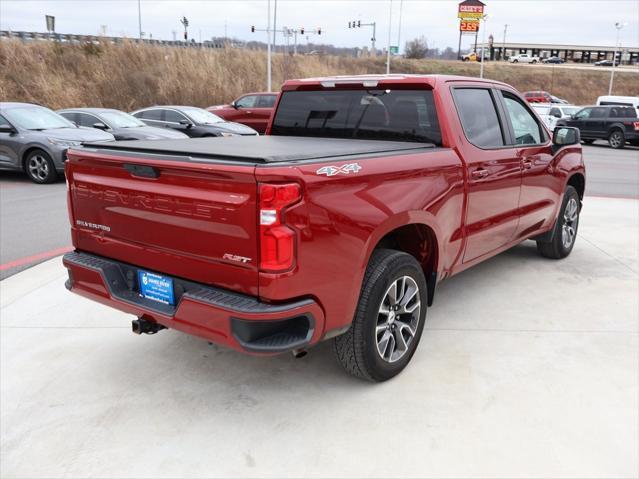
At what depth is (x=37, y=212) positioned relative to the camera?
8.34 m

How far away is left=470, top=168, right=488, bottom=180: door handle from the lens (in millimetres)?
4016

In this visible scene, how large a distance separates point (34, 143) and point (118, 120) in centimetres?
285

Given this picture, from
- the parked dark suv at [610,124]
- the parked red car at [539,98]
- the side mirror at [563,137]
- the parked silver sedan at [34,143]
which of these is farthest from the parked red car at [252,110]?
the parked red car at [539,98]

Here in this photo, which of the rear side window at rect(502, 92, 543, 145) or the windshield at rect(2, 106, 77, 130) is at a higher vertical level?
the rear side window at rect(502, 92, 543, 145)

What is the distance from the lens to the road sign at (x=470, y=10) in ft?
247

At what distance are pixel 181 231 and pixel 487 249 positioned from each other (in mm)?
2709

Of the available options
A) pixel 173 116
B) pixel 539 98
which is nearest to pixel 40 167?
pixel 173 116

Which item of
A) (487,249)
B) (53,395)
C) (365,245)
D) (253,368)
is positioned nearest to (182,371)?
(253,368)

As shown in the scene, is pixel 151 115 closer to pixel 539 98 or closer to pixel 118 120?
pixel 118 120

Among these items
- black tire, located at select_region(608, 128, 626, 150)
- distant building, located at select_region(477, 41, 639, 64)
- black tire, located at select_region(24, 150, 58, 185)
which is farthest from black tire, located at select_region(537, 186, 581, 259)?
distant building, located at select_region(477, 41, 639, 64)

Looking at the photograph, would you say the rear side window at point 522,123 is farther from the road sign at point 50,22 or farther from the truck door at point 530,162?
the road sign at point 50,22

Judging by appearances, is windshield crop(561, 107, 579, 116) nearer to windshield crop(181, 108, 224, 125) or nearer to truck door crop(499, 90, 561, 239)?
windshield crop(181, 108, 224, 125)

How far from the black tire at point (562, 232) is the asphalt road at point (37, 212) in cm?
524

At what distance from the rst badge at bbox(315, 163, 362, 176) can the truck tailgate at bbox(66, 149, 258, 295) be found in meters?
0.38
